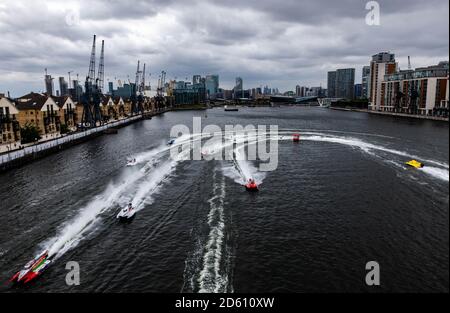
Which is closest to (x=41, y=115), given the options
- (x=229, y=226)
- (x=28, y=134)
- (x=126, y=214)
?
(x=28, y=134)

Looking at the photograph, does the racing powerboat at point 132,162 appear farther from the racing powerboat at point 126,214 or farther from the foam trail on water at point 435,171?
the foam trail on water at point 435,171

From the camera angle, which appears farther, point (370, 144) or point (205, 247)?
point (370, 144)

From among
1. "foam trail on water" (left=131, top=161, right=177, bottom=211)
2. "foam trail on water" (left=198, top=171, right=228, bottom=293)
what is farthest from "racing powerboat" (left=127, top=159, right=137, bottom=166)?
"foam trail on water" (left=198, top=171, right=228, bottom=293)

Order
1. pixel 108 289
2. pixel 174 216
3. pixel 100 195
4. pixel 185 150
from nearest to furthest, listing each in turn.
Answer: pixel 108 289 < pixel 174 216 < pixel 100 195 < pixel 185 150

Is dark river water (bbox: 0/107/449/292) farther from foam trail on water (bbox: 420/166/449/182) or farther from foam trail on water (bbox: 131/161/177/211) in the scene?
foam trail on water (bbox: 420/166/449/182)
